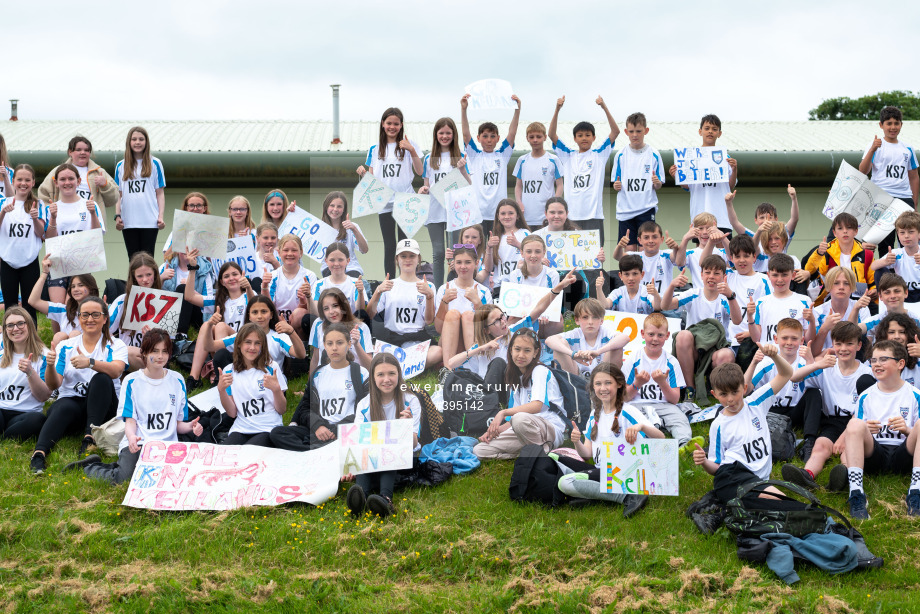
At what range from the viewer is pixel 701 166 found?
1197cm

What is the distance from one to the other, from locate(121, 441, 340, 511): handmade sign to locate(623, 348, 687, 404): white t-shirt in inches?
108

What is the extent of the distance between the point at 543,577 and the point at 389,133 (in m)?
5.96

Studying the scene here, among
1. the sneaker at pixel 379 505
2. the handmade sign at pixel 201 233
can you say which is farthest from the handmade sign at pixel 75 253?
the sneaker at pixel 379 505

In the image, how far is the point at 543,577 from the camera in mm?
6863

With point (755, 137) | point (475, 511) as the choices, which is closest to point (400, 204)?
point (475, 511)

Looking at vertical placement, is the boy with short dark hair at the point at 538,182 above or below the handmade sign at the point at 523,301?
above

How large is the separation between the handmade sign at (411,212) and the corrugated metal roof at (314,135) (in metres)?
6.57

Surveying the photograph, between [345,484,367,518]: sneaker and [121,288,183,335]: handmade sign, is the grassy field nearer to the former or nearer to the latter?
[345,484,367,518]: sneaker

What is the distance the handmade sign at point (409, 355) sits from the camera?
342 inches

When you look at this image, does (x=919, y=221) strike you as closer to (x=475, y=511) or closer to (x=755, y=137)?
(x=475, y=511)

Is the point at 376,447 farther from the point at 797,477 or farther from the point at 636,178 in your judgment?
the point at 636,178

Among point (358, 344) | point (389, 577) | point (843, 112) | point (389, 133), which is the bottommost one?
point (389, 577)

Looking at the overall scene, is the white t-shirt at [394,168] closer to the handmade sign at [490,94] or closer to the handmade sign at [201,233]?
the handmade sign at [490,94]

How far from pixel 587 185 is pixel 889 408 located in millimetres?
5036
